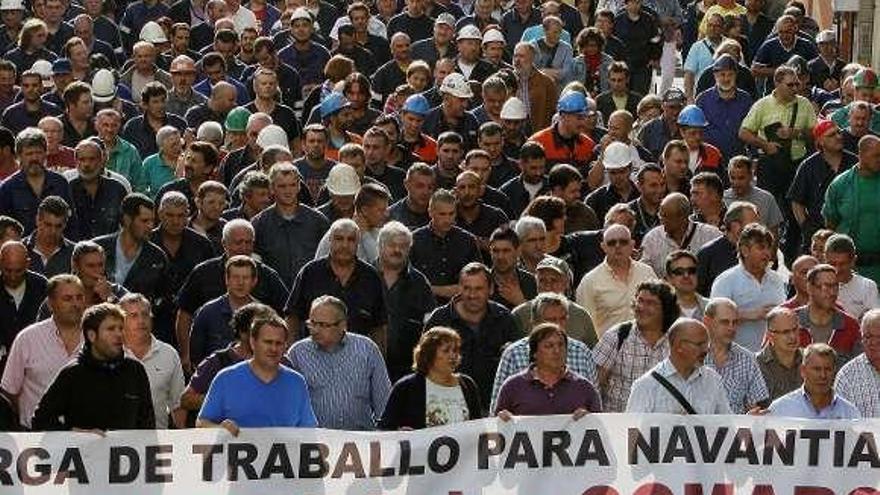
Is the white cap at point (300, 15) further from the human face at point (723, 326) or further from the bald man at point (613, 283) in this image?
the human face at point (723, 326)

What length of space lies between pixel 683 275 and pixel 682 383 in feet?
7.01

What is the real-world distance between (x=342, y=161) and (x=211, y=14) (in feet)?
29.1

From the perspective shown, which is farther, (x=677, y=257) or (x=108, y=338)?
(x=677, y=257)

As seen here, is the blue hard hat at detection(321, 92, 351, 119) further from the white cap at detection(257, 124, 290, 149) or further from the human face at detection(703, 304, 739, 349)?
the human face at detection(703, 304, 739, 349)

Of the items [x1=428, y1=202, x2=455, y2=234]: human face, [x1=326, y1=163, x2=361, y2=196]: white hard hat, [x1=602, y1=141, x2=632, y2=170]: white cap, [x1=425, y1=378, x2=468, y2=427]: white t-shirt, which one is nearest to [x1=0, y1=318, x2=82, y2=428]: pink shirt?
[x1=425, y1=378, x2=468, y2=427]: white t-shirt

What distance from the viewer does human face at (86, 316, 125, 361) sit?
50.0ft

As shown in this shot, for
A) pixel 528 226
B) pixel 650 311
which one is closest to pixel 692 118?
pixel 528 226

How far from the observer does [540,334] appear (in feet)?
51.2

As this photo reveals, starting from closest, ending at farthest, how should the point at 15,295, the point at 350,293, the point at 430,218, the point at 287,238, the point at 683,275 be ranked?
the point at 683,275, the point at 15,295, the point at 350,293, the point at 287,238, the point at 430,218

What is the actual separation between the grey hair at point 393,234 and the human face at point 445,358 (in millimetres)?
2743

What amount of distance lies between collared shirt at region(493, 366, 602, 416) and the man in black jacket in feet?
6.06

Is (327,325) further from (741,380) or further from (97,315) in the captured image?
(741,380)

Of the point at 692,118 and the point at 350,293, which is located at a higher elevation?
the point at 692,118

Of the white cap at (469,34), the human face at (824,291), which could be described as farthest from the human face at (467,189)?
the white cap at (469,34)
